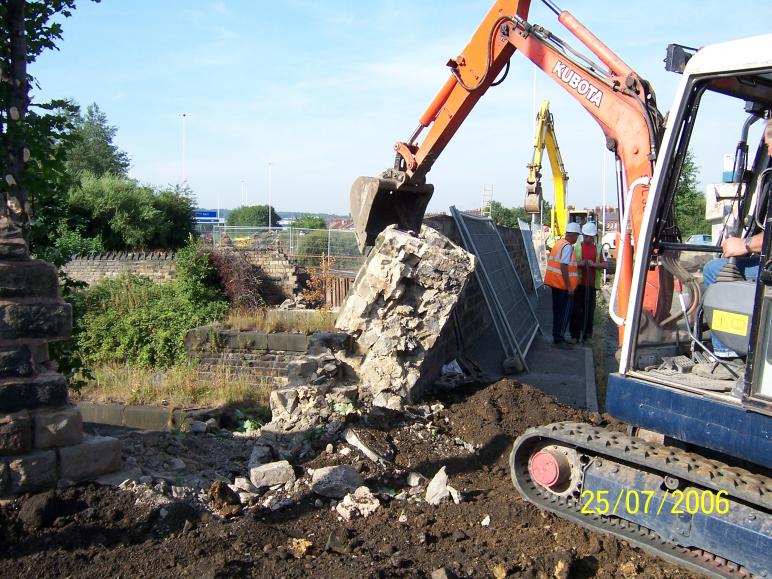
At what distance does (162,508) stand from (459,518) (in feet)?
6.10

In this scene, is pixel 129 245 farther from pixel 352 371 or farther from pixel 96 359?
pixel 352 371

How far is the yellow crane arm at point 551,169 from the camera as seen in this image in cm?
2286

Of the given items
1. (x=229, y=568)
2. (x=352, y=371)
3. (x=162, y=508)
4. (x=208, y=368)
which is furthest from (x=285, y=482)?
(x=208, y=368)

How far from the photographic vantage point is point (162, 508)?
13.8 ft

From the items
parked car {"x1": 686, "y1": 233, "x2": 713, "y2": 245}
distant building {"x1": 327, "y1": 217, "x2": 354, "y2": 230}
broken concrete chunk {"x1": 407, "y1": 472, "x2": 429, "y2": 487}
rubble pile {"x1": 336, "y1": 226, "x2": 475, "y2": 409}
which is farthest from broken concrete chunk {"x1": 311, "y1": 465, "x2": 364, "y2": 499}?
distant building {"x1": 327, "y1": 217, "x2": 354, "y2": 230}

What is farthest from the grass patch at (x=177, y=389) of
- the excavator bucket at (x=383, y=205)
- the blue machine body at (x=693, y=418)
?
the blue machine body at (x=693, y=418)

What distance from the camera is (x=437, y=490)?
194 inches

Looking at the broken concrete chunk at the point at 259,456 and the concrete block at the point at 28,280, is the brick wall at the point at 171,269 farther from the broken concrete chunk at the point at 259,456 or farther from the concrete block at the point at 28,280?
the concrete block at the point at 28,280

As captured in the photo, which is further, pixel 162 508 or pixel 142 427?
pixel 142 427

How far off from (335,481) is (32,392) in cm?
204

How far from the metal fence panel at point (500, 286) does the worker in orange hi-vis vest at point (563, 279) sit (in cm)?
48

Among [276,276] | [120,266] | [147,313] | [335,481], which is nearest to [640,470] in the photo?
[335,481]

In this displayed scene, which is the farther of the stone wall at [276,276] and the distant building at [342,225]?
the distant building at [342,225]

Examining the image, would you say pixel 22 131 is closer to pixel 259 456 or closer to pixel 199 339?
pixel 259 456
